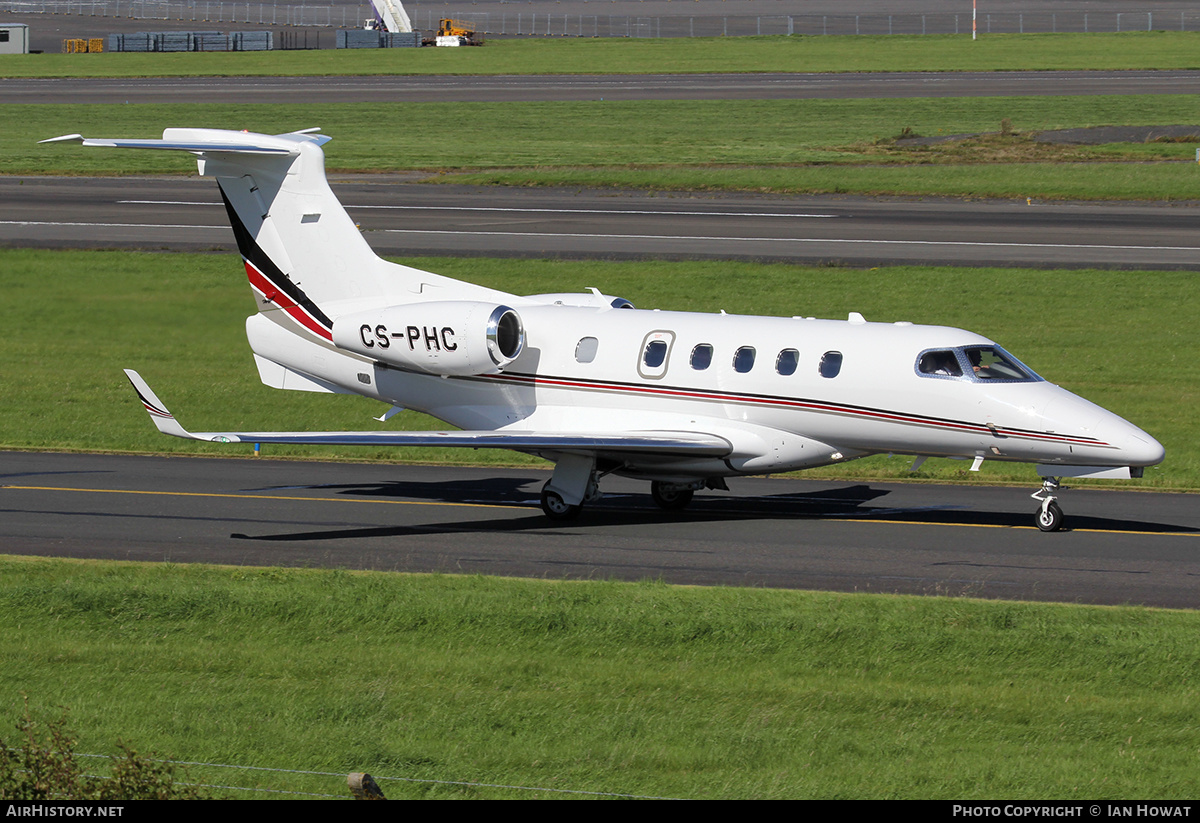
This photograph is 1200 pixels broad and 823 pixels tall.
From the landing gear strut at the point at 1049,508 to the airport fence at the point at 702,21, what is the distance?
322ft

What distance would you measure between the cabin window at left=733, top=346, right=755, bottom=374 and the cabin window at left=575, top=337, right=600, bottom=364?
7.87 ft

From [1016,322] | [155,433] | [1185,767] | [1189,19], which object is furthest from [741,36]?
[1185,767]

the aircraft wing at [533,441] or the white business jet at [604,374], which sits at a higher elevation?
the white business jet at [604,374]

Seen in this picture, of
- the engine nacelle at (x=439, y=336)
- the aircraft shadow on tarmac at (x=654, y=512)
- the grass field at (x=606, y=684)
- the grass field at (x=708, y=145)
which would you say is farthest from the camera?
the grass field at (x=708, y=145)

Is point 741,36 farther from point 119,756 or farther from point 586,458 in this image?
point 119,756

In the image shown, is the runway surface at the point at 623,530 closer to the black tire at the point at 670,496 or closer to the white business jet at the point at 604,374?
the black tire at the point at 670,496

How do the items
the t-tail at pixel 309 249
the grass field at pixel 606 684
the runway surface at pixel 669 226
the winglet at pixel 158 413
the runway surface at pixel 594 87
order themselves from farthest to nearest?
the runway surface at pixel 594 87, the runway surface at pixel 669 226, the t-tail at pixel 309 249, the winglet at pixel 158 413, the grass field at pixel 606 684

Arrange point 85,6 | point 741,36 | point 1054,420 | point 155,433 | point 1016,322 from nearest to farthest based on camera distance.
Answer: point 1054,420 → point 155,433 → point 1016,322 → point 741,36 → point 85,6

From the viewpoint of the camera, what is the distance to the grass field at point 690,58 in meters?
94.2

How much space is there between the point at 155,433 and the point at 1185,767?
79.4 ft

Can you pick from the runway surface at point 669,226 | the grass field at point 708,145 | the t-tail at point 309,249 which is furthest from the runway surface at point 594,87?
the t-tail at point 309,249

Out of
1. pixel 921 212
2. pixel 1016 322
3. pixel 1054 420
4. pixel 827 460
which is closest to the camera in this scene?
pixel 1054 420

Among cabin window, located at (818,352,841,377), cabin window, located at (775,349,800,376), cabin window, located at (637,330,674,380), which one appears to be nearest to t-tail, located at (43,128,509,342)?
cabin window, located at (637,330,674,380)

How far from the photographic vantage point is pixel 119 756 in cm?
1259
